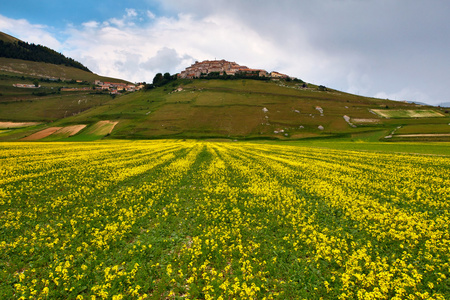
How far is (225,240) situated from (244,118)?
439ft

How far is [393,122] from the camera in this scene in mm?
122562

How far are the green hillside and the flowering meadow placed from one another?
98.5 m

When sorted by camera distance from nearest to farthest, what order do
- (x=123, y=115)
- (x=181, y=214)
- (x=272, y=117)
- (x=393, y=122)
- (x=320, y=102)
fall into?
1. (x=181, y=214)
2. (x=393, y=122)
3. (x=272, y=117)
4. (x=123, y=115)
5. (x=320, y=102)

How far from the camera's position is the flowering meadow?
7.93 meters

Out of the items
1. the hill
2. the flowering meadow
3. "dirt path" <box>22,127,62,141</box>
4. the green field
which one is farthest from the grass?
"dirt path" <box>22,127,62,141</box>

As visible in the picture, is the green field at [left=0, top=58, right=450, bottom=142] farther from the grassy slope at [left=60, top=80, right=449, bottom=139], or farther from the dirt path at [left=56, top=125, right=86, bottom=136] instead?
the dirt path at [left=56, top=125, right=86, bottom=136]

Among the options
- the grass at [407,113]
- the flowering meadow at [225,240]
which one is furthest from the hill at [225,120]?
the flowering meadow at [225,240]

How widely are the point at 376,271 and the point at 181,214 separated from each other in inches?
468

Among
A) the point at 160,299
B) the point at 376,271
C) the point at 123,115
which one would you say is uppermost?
the point at 123,115

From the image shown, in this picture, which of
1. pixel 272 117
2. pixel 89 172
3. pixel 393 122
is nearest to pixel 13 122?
pixel 89 172

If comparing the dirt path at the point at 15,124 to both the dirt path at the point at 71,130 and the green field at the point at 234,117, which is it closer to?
the green field at the point at 234,117

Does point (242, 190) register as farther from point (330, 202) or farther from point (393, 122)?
point (393, 122)

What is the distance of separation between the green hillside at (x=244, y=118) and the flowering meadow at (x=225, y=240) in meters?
98.5

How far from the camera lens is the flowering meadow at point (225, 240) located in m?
7.93
